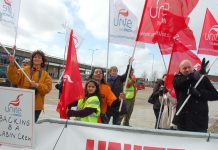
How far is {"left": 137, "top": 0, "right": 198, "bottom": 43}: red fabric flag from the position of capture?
587 cm

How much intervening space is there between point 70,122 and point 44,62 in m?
1.87

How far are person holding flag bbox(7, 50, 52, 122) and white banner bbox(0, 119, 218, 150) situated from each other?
1312mm

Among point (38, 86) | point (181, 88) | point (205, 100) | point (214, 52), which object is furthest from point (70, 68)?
point (214, 52)

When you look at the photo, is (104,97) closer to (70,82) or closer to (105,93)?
(105,93)

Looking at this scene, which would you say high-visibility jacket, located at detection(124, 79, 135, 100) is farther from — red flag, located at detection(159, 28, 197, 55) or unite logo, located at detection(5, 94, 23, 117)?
unite logo, located at detection(5, 94, 23, 117)

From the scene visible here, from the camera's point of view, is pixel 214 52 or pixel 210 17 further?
pixel 210 17

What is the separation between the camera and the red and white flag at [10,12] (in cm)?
577

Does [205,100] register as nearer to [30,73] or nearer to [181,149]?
[181,149]

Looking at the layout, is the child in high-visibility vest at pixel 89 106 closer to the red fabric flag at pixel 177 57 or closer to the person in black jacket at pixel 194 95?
the person in black jacket at pixel 194 95

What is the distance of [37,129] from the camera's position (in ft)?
14.9

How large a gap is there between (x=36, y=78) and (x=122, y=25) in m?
2.06

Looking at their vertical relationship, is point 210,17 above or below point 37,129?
above

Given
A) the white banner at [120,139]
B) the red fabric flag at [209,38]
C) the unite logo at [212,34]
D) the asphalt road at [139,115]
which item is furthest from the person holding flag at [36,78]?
the unite logo at [212,34]

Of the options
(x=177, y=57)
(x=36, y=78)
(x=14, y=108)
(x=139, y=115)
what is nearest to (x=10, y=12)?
(x=36, y=78)
